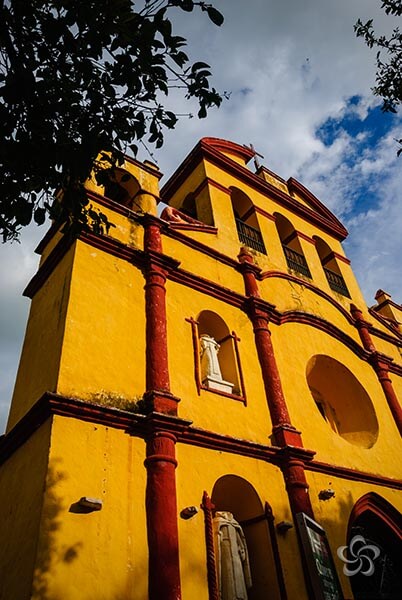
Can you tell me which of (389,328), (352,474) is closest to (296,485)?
(352,474)

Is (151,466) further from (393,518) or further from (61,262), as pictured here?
(393,518)

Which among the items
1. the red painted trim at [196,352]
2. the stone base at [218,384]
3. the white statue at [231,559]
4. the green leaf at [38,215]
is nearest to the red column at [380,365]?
the stone base at [218,384]

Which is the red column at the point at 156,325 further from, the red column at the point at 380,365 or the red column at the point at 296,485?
the red column at the point at 380,365

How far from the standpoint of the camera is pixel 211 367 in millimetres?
8344

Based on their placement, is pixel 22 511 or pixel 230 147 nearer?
pixel 22 511

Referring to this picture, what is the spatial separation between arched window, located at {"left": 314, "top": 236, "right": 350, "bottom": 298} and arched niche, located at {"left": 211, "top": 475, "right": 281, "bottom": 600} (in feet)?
26.4

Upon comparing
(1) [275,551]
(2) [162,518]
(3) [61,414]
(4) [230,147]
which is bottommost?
(1) [275,551]

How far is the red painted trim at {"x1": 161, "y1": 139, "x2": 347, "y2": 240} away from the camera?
13062 mm

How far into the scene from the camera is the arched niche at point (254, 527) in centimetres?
670

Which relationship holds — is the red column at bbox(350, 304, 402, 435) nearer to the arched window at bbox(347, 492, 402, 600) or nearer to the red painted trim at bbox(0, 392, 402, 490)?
the arched window at bbox(347, 492, 402, 600)

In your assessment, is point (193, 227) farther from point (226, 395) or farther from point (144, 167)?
point (226, 395)

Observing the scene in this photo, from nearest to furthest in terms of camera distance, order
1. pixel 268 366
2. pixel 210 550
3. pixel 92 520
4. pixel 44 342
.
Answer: pixel 92 520 < pixel 210 550 < pixel 44 342 < pixel 268 366

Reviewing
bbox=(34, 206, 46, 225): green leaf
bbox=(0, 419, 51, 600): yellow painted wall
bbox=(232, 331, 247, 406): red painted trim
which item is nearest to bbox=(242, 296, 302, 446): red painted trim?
bbox=(232, 331, 247, 406): red painted trim

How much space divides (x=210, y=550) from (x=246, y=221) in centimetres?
906
